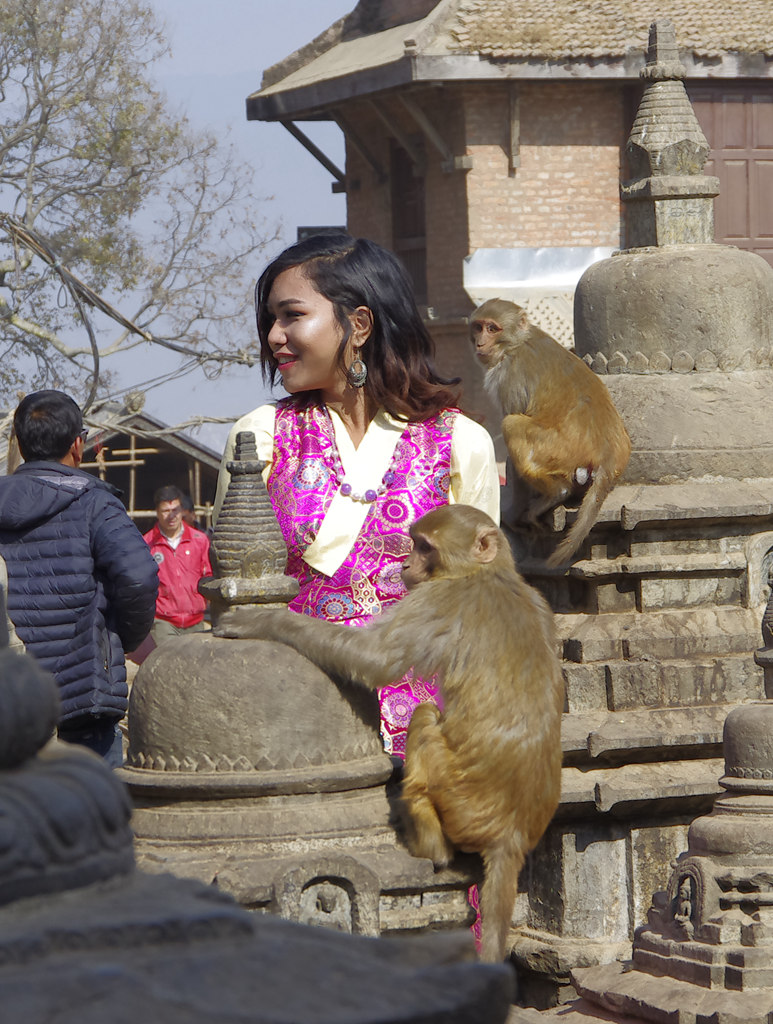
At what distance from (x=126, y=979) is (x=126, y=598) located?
10.4 feet

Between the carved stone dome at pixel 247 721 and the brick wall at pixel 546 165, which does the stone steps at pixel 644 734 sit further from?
the brick wall at pixel 546 165

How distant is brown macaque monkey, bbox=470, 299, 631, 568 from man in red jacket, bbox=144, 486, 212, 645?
2.99m

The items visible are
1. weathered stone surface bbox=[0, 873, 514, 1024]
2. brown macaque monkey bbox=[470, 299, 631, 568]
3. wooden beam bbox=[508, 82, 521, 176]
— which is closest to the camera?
weathered stone surface bbox=[0, 873, 514, 1024]

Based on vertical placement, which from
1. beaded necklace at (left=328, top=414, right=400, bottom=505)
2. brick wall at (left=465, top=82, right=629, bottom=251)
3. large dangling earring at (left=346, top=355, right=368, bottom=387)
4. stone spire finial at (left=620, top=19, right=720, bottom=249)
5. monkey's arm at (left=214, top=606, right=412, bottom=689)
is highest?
brick wall at (left=465, top=82, right=629, bottom=251)

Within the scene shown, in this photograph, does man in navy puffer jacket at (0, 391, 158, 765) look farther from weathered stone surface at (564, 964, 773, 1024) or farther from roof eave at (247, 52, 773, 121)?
roof eave at (247, 52, 773, 121)

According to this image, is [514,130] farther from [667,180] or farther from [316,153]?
[667,180]

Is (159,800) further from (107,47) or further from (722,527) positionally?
(107,47)

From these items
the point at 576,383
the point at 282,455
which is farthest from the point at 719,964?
the point at 576,383

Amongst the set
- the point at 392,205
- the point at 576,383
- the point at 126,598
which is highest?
the point at 392,205

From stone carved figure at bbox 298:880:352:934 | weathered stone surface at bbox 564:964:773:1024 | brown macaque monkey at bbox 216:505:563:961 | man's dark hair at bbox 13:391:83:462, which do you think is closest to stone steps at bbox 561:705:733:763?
weathered stone surface at bbox 564:964:773:1024

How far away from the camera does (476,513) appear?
9.73 ft

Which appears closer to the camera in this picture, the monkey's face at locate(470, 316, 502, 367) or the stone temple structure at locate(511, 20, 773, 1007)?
the stone temple structure at locate(511, 20, 773, 1007)

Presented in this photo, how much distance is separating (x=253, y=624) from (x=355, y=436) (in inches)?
20.2

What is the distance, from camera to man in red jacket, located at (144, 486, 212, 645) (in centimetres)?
830
